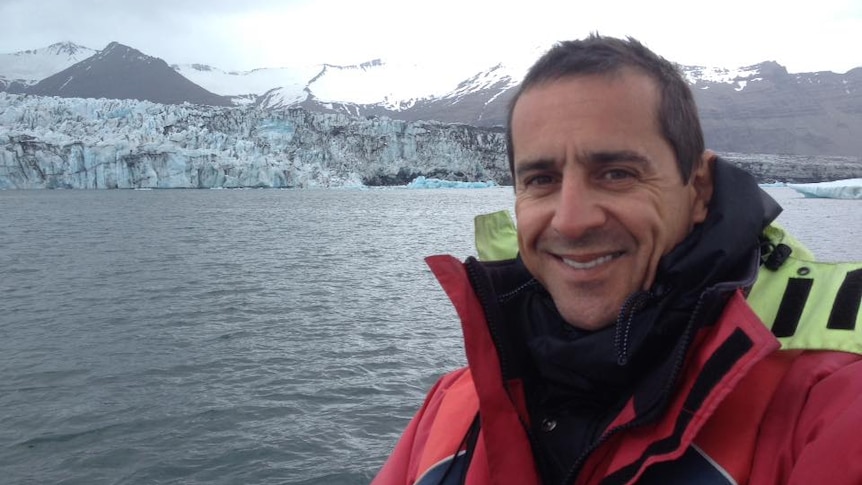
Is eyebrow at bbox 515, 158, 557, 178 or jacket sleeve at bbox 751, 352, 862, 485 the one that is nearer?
jacket sleeve at bbox 751, 352, 862, 485

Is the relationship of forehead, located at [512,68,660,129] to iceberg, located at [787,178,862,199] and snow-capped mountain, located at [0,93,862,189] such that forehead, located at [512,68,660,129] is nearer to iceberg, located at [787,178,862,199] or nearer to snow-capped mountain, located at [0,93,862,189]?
snow-capped mountain, located at [0,93,862,189]

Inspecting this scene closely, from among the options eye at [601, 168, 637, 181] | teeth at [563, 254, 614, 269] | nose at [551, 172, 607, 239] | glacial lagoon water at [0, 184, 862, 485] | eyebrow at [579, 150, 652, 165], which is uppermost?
eyebrow at [579, 150, 652, 165]

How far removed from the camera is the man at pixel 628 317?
4.37ft

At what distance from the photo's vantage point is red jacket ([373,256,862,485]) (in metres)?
1.19

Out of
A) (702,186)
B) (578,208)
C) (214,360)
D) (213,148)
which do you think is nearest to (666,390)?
(578,208)

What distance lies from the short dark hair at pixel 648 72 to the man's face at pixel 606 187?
21 millimetres

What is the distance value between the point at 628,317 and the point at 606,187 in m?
0.31

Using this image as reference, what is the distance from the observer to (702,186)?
1.66 metres

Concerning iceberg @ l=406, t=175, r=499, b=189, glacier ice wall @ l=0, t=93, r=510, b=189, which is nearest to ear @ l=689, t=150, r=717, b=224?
glacier ice wall @ l=0, t=93, r=510, b=189

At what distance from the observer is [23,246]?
24.7m

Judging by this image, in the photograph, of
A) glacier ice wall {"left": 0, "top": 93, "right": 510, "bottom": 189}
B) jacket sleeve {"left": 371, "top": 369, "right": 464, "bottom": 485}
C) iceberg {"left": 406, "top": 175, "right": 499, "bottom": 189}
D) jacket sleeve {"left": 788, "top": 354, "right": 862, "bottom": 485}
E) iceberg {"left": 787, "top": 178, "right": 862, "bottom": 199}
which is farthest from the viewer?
iceberg {"left": 406, "top": 175, "right": 499, "bottom": 189}

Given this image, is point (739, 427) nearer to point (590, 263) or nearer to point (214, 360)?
point (590, 263)

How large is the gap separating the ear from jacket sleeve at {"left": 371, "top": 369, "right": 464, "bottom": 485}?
91cm

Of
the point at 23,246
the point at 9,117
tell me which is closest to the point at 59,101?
the point at 9,117
